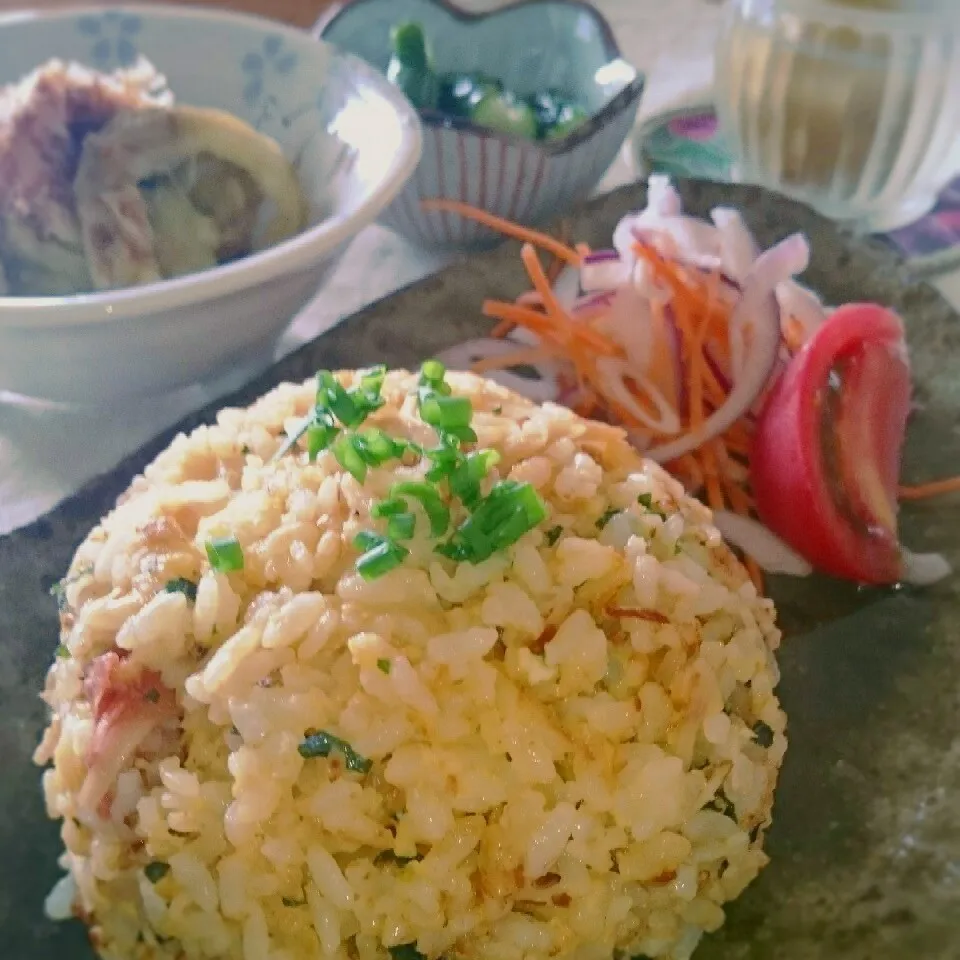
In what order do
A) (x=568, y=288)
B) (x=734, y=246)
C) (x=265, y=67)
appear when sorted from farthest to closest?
(x=265, y=67) → (x=568, y=288) → (x=734, y=246)

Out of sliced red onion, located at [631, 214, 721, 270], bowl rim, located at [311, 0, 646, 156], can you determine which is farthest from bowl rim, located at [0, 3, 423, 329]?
sliced red onion, located at [631, 214, 721, 270]

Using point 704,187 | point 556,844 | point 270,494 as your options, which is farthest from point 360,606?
point 704,187

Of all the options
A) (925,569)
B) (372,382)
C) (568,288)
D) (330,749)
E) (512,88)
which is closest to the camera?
(330,749)

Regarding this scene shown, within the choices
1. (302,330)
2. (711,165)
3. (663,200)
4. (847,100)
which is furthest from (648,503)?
(711,165)

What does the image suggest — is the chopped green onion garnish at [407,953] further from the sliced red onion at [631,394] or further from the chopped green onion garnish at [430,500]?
the sliced red onion at [631,394]

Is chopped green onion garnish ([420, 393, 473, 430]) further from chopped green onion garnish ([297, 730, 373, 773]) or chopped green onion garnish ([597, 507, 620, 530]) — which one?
chopped green onion garnish ([297, 730, 373, 773])

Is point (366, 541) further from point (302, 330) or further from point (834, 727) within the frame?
point (302, 330)
